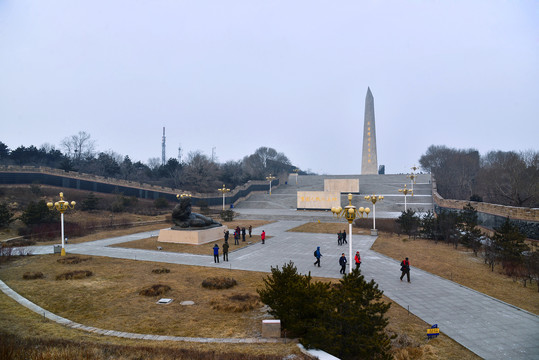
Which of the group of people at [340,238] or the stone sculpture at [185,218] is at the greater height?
the stone sculpture at [185,218]

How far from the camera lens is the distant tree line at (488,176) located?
91.2 feet

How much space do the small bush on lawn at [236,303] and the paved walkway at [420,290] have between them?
3948 millimetres

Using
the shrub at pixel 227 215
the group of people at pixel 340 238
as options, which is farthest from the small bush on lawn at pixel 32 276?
the shrub at pixel 227 215

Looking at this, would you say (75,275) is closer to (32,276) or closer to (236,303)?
(32,276)

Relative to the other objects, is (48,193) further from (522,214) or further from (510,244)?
(522,214)

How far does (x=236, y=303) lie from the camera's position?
9.08 meters

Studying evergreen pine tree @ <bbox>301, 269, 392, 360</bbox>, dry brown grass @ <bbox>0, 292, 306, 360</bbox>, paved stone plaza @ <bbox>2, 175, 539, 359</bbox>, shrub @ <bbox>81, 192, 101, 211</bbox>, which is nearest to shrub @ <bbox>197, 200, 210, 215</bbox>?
shrub @ <bbox>81, 192, 101, 211</bbox>

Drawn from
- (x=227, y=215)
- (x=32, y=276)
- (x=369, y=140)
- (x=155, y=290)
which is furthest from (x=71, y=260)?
(x=369, y=140)

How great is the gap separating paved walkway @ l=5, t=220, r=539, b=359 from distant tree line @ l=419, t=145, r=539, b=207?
16662 millimetres

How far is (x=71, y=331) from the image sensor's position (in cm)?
703

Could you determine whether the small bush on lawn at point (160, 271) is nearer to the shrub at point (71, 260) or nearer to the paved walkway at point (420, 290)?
the paved walkway at point (420, 290)

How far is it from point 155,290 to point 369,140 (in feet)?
184

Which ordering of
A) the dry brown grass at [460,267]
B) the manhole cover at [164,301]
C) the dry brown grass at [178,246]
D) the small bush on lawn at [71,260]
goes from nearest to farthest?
the manhole cover at [164,301] < the dry brown grass at [460,267] < the small bush on lawn at [71,260] < the dry brown grass at [178,246]

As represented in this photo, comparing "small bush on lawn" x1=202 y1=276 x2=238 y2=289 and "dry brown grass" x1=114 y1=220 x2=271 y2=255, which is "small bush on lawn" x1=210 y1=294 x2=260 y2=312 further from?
"dry brown grass" x1=114 y1=220 x2=271 y2=255
